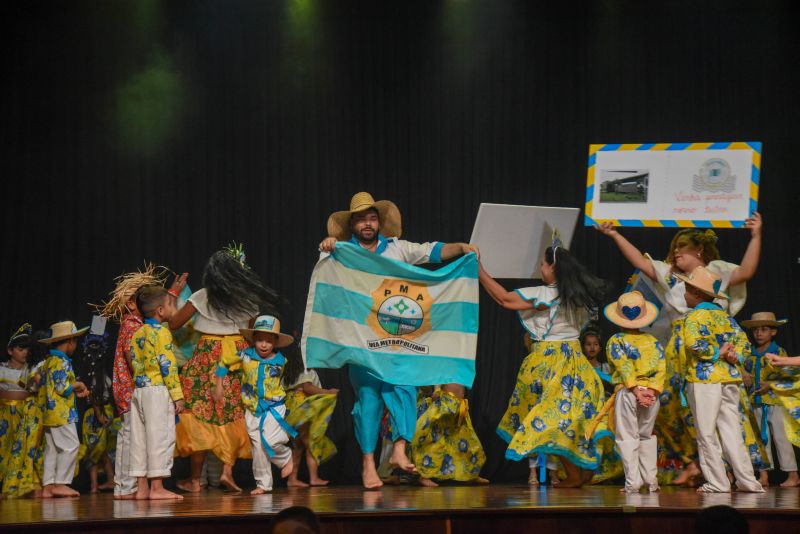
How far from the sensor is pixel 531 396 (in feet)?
24.7

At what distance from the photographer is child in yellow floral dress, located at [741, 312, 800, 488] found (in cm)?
752

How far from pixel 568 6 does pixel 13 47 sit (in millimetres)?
5289

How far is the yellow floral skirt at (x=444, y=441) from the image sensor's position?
7.96 m

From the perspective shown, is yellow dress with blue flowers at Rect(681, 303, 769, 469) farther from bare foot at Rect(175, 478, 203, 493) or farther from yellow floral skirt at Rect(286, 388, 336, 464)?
bare foot at Rect(175, 478, 203, 493)

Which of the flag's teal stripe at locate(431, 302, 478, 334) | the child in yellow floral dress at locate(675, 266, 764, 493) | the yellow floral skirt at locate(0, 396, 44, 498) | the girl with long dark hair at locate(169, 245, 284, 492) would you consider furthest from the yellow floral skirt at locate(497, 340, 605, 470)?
the yellow floral skirt at locate(0, 396, 44, 498)

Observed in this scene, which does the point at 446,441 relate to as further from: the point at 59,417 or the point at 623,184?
the point at 59,417

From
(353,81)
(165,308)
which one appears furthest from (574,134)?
(165,308)

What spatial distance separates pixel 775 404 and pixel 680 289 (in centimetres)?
133

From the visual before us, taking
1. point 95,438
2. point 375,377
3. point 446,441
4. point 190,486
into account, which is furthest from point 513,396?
point 95,438

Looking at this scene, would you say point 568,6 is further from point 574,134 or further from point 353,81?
point 353,81

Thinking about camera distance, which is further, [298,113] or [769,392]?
[298,113]

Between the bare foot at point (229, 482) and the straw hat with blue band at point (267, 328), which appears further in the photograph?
the bare foot at point (229, 482)

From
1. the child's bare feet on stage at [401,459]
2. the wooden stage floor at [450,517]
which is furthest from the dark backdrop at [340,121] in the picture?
the wooden stage floor at [450,517]

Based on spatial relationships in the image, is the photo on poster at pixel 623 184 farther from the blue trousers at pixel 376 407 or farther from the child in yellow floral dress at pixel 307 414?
the child in yellow floral dress at pixel 307 414
